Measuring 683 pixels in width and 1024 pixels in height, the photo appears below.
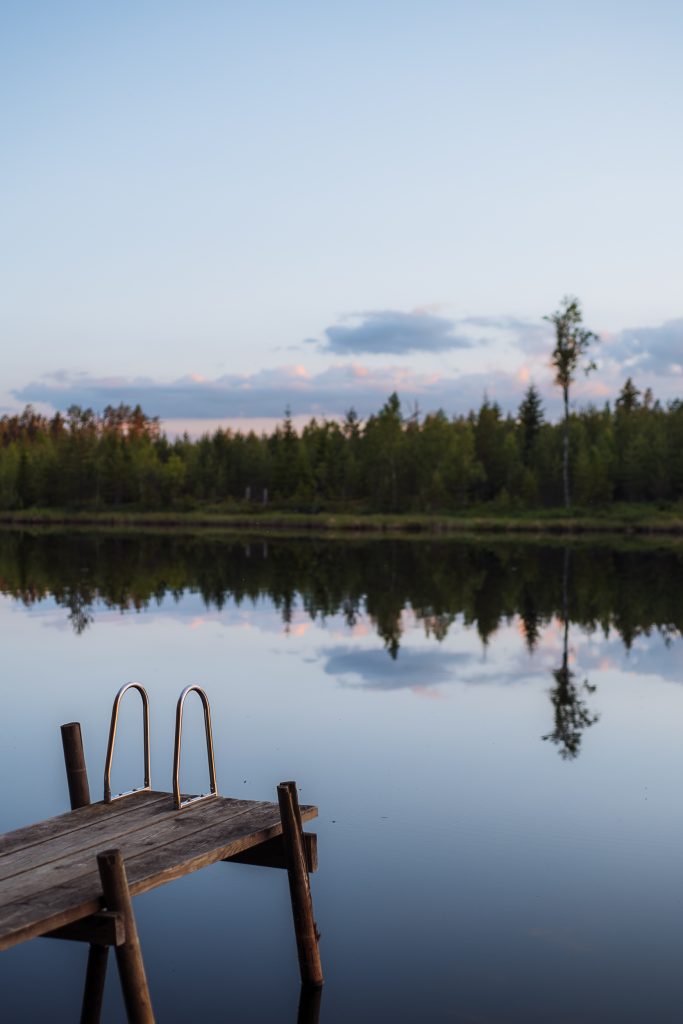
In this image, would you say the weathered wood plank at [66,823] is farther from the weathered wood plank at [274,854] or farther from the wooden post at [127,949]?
the wooden post at [127,949]

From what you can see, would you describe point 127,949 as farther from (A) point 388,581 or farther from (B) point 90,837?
(A) point 388,581

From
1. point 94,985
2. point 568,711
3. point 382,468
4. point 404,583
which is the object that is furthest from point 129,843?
point 382,468

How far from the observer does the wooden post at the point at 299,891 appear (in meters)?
8.43

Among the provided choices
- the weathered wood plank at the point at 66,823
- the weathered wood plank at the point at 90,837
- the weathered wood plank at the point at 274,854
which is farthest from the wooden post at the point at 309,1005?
the weathered wood plank at the point at 66,823

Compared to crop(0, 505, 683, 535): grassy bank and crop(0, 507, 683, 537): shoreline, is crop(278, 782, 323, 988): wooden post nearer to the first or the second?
crop(0, 507, 683, 537): shoreline

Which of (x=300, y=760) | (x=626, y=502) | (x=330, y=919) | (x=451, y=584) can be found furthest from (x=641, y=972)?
→ (x=626, y=502)

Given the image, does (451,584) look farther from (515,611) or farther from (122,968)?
(122,968)

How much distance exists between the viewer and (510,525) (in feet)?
276

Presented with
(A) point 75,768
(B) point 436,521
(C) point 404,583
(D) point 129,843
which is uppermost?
(A) point 75,768

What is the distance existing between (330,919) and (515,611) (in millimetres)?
23805

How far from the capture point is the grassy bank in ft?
266

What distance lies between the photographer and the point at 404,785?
14.0 m

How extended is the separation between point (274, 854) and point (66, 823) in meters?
1.69

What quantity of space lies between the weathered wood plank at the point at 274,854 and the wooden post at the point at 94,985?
138cm
